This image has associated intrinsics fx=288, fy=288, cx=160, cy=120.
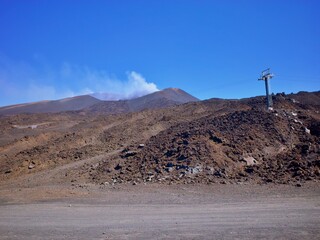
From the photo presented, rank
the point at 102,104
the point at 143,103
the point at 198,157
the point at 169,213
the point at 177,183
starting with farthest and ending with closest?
1. the point at 102,104
2. the point at 143,103
3. the point at 198,157
4. the point at 177,183
5. the point at 169,213

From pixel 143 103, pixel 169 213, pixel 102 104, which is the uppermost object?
pixel 102 104

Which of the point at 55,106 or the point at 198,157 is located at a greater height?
the point at 55,106

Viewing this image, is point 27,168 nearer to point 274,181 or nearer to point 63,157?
point 63,157

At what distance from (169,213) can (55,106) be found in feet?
312

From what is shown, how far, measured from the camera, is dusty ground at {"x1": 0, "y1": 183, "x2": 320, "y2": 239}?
6.57 metres

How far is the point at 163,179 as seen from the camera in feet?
47.8

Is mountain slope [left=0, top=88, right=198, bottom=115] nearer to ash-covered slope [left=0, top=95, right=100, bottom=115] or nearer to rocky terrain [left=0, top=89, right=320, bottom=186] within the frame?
ash-covered slope [left=0, top=95, right=100, bottom=115]

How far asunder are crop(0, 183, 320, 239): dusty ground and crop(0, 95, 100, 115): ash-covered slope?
272ft

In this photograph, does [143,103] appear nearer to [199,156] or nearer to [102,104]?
[102,104]

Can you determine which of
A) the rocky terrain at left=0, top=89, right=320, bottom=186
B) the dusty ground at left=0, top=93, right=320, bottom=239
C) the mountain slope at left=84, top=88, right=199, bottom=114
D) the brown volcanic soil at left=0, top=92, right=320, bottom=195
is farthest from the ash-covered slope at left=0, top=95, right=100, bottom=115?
the brown volcanic soil at left=0, top=92, right=320, bottom=195

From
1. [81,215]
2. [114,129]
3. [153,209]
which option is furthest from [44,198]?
[114,129]

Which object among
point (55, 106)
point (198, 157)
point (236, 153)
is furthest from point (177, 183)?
point (55, 106)

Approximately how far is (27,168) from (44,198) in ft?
33.6

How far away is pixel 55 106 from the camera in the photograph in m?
96.5
